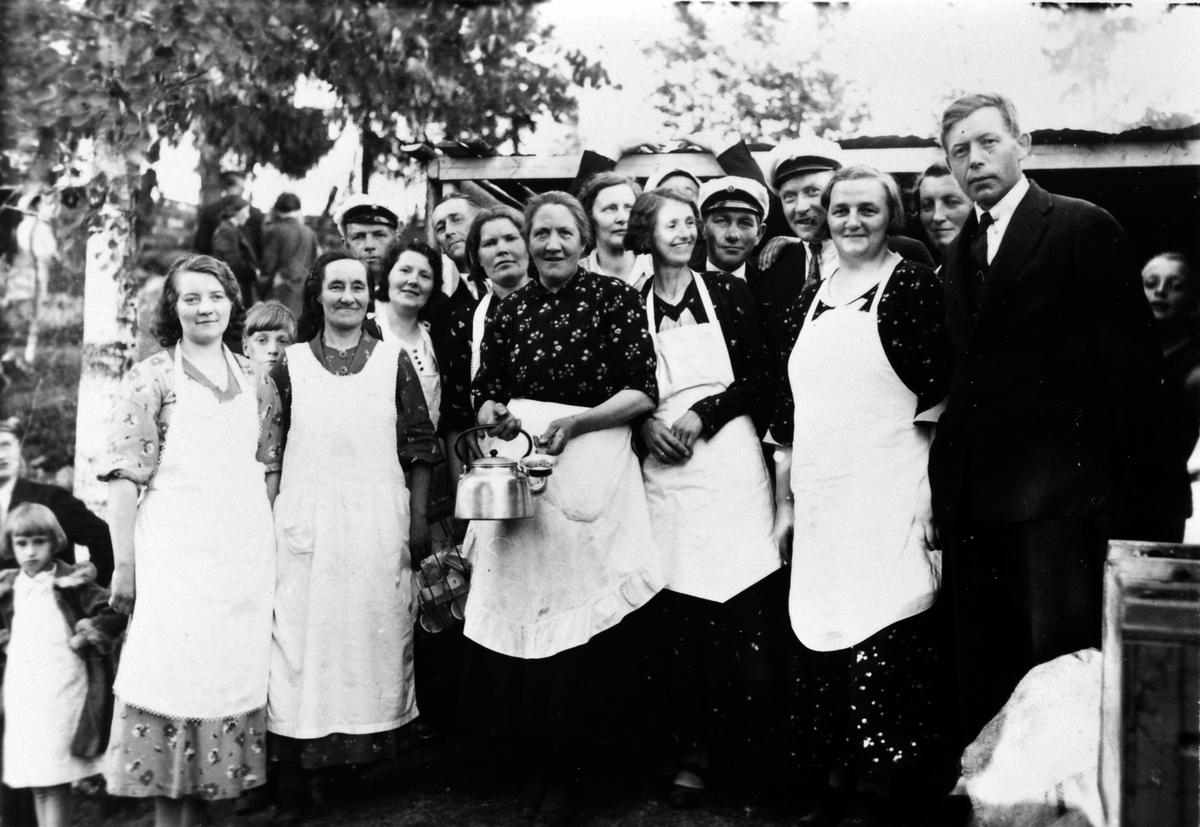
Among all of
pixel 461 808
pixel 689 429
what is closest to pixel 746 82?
pixel 689 429

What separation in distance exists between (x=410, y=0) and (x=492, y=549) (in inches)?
90.0

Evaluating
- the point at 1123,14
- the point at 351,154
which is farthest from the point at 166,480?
the point at 1123,14

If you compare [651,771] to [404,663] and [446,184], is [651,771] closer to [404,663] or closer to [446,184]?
[404,663]

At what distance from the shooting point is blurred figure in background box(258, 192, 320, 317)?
4.85m

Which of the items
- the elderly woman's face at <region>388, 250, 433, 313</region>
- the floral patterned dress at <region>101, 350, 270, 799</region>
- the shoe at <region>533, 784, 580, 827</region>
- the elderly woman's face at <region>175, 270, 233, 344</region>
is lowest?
the shoe at <region>533, 784, 580, 827</region>

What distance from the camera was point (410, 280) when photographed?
4469 millimetres

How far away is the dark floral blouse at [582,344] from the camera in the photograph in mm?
3934

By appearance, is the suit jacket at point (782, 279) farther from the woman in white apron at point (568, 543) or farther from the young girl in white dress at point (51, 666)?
the young girl in white dress at point (51, 666)

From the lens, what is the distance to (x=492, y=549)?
13.0 feet

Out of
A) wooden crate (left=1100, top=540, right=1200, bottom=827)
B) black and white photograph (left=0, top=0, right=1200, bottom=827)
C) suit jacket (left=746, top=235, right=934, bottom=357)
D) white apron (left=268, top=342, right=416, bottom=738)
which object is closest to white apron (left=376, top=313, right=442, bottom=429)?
black and white photograph (left=0, top=0, right=1200, bottom=827)

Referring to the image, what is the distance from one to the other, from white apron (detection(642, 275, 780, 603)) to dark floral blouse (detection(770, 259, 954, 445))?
2.05 feet

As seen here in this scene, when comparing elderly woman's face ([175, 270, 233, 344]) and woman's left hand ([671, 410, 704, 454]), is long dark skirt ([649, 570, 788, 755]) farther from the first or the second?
elderly woman's face ([175, 270, 233, 344])

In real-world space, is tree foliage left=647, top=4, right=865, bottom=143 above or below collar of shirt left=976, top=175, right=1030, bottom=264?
above

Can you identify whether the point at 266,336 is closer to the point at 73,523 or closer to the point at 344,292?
the point at 344,292
